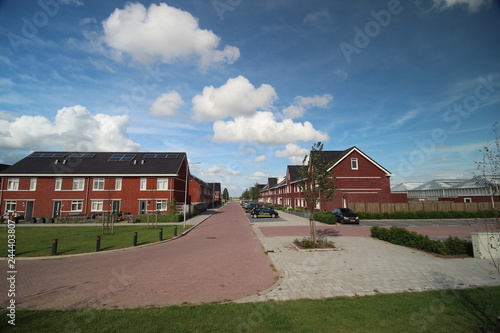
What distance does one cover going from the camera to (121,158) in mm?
37188

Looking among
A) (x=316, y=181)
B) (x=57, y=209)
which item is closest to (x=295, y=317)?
(x=316, y=181)

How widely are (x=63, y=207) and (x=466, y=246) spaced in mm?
→ 43491

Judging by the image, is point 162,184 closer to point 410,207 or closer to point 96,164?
point 96,164

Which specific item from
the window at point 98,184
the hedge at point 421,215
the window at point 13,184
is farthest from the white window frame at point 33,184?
the hedge at point 421,215

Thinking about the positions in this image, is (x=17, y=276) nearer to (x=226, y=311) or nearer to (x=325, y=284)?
(x=226, y=311)

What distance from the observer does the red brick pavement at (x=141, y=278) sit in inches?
263

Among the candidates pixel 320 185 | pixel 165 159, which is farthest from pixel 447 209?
pixel 165 159

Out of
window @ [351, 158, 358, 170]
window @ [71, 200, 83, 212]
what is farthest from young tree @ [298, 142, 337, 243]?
window @ [71, 200, 83, 212]

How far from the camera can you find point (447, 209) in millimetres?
32281

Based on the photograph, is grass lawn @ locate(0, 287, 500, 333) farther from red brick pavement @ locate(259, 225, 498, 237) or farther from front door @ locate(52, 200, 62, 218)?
front door @ locate(52, 200, 62, 218)

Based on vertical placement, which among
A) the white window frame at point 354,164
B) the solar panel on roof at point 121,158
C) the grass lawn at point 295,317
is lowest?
the grass lawn at point 295,317

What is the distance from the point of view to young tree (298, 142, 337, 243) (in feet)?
46.7

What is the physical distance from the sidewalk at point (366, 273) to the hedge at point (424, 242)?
602mm

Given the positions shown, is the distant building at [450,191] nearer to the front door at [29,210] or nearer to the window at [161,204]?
the window at [161,204]
